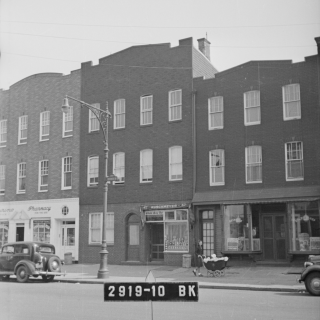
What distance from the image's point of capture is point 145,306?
10523mm

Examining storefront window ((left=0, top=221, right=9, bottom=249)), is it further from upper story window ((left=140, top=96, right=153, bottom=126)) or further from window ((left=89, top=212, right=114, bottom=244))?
upper story window ((left=140, top=96, right=153, bottom=126))

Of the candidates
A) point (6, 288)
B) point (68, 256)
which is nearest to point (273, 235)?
point (68, 256)

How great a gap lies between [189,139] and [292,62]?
6356 mm

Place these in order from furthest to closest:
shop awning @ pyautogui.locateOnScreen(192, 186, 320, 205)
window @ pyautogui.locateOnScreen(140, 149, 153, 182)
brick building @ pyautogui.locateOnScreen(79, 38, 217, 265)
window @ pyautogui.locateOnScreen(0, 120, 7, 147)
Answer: window @ pyautogui.locateOnScreen(140, 149, 153, 182)
brick building @ pyautogui.locateOnScreen(79, 38, 217, 265)
shop awning @ pyautogui.locateOnScreen(192, 186, 320, 205)
window @ pyautogui.locateOnScreen(0, 120, 7, 147)

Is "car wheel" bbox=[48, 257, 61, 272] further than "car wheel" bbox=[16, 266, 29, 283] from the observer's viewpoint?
Yes

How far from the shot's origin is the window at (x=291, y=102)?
69.2ft

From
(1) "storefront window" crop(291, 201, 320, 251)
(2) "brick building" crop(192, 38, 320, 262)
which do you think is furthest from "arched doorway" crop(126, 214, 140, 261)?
(1) "storefront window" crop(291, 201, 320, 251)

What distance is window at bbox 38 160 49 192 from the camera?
12.6 meters

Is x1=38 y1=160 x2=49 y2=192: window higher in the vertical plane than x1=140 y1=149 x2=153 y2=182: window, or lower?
lower

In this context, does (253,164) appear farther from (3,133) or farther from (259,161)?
(3,133)

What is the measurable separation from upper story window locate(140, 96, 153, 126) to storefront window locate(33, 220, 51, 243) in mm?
11696

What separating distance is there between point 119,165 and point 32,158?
14.9 meters

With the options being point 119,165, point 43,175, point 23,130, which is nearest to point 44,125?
point 43,175

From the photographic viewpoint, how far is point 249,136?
22.4 meters
